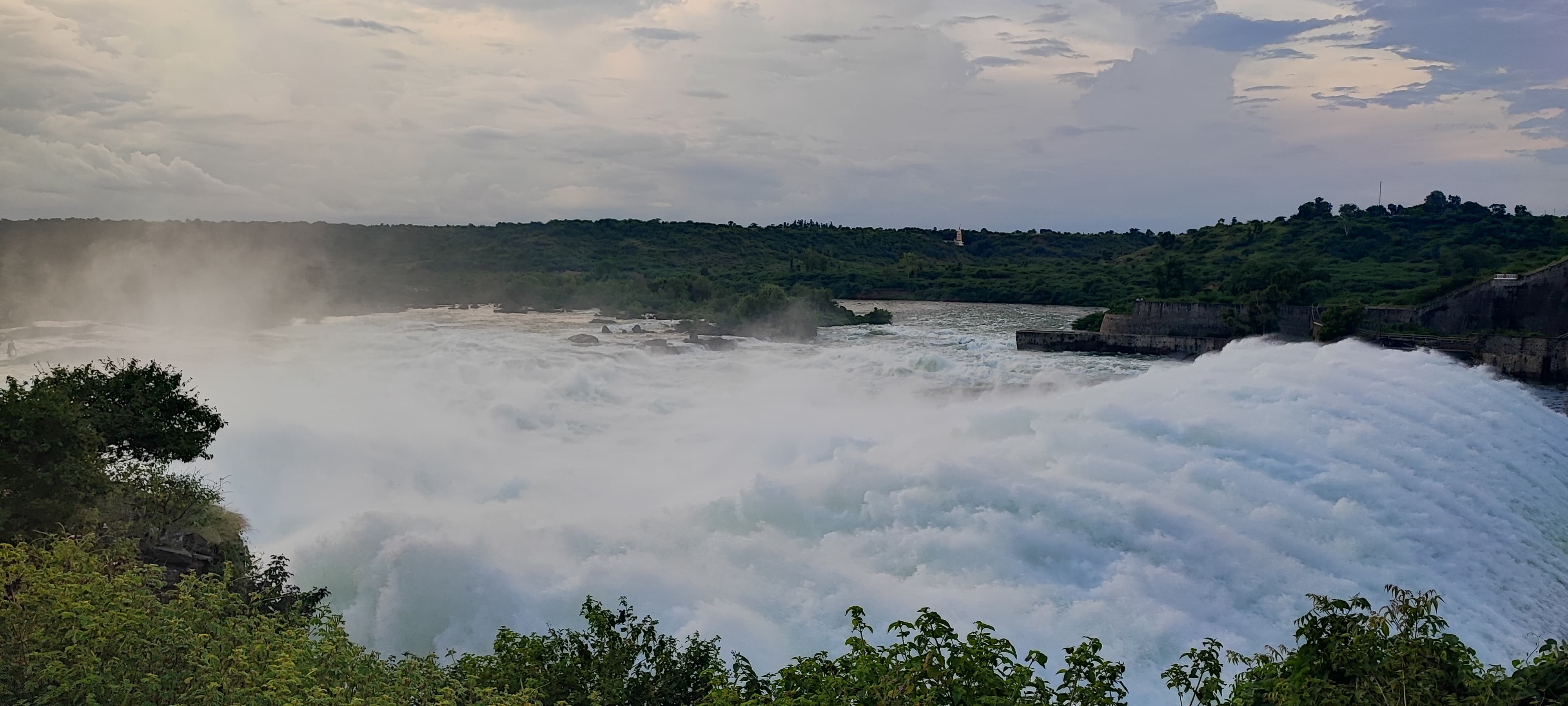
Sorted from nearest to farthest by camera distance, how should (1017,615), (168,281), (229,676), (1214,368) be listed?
(229,676) < (1017,615) < (1214,368) < (168,281)

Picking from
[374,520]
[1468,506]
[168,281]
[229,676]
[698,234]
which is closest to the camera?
[229,676]

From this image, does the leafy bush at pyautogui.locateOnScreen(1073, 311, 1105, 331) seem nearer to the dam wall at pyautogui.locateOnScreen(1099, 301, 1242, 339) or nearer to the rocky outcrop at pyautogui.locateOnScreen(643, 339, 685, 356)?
the dam wall at pyautogui.locateOnScreen(1099, 301, 1242, 339)

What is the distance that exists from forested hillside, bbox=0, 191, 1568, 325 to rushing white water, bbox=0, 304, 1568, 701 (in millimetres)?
27195

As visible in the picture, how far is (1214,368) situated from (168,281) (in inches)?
2422

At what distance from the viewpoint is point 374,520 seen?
1867 cm

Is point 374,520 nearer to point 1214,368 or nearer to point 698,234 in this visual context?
point 1214,368

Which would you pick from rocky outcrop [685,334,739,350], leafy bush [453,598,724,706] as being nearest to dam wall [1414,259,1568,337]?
rocky outcrop [685,334,739,350]

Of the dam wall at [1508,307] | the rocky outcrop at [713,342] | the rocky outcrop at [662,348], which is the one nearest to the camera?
the dam wall at [1508,307]

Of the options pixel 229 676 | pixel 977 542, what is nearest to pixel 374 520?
pixel 977 542

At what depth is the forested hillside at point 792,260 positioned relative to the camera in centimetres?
6506

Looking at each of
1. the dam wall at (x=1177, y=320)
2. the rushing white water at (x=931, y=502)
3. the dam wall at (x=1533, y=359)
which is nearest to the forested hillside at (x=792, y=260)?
the dam wall at (x=1177, y=320)

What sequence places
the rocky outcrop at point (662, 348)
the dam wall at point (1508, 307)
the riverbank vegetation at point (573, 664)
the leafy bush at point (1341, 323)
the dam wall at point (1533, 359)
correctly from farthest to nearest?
the rocky outcrop at point (662, 348), the leafy bush at point (1341, 323), the dam wall at point (1508, 307), the dam wall at point (1533, 359), the riverbank vegetation at point (573, 664)

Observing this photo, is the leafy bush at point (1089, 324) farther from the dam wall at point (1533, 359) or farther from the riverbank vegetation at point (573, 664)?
the riverbank vegetation at point (573, 664)

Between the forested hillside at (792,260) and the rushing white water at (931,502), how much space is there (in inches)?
1071
